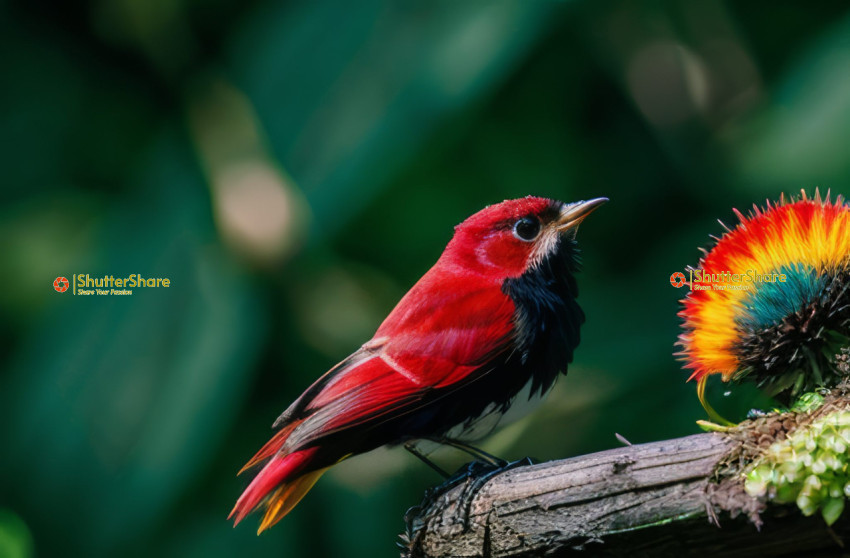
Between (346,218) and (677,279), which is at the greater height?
(346,218)

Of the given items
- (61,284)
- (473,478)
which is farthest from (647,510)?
(61,284)

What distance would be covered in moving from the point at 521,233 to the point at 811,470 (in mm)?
543

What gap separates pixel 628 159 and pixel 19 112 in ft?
5.35

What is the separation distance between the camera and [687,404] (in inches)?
73.1

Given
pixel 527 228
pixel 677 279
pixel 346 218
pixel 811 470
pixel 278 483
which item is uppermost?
pixel 346 218

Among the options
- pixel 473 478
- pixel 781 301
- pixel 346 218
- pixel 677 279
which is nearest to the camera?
pixel 781 301

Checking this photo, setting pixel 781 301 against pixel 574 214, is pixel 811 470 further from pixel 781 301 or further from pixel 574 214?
pixel 574 214

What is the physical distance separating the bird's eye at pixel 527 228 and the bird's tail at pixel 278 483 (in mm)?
436

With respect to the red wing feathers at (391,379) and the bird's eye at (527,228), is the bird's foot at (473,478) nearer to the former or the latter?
the red wing feathers at (391,379)

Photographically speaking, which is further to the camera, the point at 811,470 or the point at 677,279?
the point at 677,279

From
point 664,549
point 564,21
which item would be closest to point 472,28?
point 564,21

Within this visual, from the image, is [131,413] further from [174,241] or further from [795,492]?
[795,492]

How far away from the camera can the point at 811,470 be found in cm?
85

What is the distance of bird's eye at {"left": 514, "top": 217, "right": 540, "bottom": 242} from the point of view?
1247 millimetres
